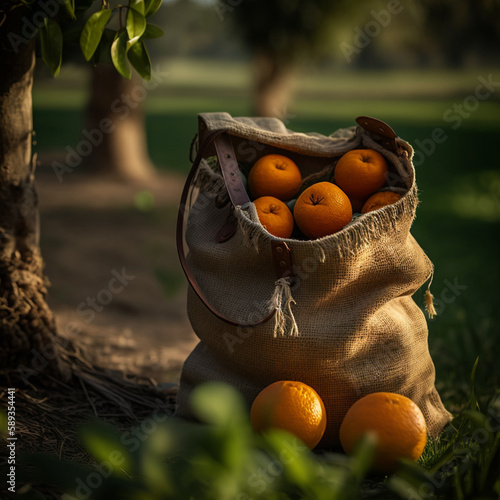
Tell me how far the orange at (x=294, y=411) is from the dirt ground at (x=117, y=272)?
0.94 metres

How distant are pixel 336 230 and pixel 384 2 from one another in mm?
7264

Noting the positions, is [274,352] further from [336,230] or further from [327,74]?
[327,74]

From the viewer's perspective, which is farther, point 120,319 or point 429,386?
point 120,319

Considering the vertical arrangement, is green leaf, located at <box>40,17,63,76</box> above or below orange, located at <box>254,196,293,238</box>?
above

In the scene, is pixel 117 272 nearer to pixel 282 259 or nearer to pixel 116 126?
pixel 282 259

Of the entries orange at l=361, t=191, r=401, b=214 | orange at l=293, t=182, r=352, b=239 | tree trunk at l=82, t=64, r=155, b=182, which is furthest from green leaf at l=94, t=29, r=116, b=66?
tree trunk at l=82, t=64, r=155, b=182

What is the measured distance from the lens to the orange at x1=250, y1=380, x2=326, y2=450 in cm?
147

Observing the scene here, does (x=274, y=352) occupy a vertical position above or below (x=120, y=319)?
above

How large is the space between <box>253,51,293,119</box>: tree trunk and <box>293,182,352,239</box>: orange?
296 inches

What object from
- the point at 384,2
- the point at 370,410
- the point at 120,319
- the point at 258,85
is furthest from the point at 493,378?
the point at 258,85

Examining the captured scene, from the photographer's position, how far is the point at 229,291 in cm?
177

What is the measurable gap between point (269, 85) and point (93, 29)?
A: 25.8 ft
